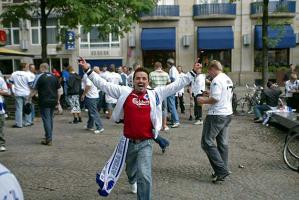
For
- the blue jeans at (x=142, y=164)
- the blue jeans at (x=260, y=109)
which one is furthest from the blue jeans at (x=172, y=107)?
the blue jeans at (x=142, y=164)

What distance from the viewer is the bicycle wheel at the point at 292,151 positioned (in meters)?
7.16

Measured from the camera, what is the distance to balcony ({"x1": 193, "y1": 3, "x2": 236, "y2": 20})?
30.6 metres

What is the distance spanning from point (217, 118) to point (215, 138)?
33 centimetres

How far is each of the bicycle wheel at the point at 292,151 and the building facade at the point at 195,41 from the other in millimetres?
23472

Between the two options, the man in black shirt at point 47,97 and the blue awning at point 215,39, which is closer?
the man in black shirt at point 47,97

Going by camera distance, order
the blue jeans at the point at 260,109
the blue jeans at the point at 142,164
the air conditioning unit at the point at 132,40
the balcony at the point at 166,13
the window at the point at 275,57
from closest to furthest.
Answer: the blue jeans at the point at 142,164 < the blue jeans at the point at 260,109 < the balcony at the point at 166,13 < the window at the point at 275,57 < the air conditioning unit at the point at 132,40

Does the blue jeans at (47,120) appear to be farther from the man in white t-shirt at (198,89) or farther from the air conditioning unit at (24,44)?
the air conditioning unit at (24,44)

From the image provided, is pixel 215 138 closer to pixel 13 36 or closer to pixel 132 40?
pixel 132 40

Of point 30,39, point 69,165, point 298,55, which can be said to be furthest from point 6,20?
point 298,55

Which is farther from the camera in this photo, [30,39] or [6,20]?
[30,39]

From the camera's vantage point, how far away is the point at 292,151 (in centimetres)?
733

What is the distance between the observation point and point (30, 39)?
108ft

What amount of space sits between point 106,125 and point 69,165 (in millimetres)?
4717

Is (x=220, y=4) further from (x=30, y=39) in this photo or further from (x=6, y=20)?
(x=6, y=20)
